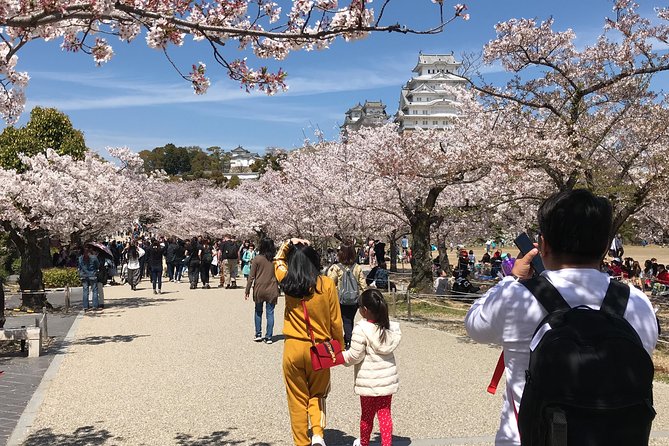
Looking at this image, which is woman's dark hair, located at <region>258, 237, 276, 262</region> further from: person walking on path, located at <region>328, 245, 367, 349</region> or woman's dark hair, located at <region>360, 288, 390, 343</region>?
woman's dark hair, located at <region>360, 288, 390, 343</region>

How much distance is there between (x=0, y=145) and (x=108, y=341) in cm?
2383

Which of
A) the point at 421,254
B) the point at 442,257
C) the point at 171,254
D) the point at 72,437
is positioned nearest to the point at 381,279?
the point at 421,254

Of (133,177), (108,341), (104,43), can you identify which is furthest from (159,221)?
(104,43)

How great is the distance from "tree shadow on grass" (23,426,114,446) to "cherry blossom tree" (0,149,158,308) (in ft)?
31.9

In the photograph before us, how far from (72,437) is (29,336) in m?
4.17

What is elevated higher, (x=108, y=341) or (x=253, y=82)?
(x=253, y=82)

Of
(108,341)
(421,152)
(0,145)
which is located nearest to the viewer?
(108,341)

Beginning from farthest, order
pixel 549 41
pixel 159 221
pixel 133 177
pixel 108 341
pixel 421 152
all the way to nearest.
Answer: pixel 159 221 → pixel 133 177 → pixel 421 152 → pixel 549 41 → pixel 108 341

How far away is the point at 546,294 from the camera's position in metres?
1.84

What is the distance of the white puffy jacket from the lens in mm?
4488

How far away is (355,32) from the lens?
165 inches

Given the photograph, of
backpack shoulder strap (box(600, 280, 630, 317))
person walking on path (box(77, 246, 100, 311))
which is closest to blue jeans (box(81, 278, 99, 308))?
person walking on path (box(77, 246, 100, 311))

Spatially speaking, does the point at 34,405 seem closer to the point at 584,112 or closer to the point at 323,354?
the point at 323,354

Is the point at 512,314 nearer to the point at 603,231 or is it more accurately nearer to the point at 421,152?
the point at 603,231
